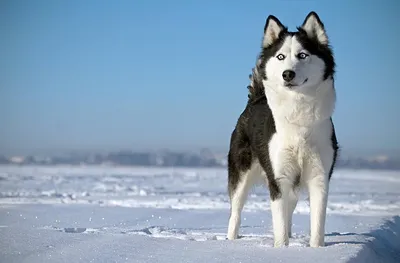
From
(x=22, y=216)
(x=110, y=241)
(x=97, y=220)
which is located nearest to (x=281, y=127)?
(x=110, y=241)

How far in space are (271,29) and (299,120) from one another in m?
1.04

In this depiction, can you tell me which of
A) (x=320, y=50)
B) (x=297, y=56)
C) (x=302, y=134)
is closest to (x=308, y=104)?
(x=302, y=134)

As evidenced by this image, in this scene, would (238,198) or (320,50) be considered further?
(238,198)

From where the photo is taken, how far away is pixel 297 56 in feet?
15.6

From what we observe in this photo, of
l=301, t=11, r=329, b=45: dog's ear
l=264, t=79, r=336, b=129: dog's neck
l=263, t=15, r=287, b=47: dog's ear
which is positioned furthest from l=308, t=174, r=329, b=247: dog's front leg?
l=263, t=15, r=287, b=47: dog's ear

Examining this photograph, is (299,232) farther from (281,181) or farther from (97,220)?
(97,220)

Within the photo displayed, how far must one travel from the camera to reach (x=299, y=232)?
666 cm

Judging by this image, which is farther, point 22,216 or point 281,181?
point 22,216

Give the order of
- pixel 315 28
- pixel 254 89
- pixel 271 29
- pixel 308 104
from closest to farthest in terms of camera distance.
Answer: pixel 308 104
pixel 315 28
pixel 271 29
pixel 254 89

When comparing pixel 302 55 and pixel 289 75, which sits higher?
pixel 302 55

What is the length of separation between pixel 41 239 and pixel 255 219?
4.37 metres

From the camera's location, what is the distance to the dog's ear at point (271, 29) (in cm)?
517

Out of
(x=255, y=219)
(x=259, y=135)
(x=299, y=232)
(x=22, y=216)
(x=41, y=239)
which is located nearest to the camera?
(x=41, y=239)

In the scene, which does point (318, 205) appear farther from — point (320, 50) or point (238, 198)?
point (320, 50)
